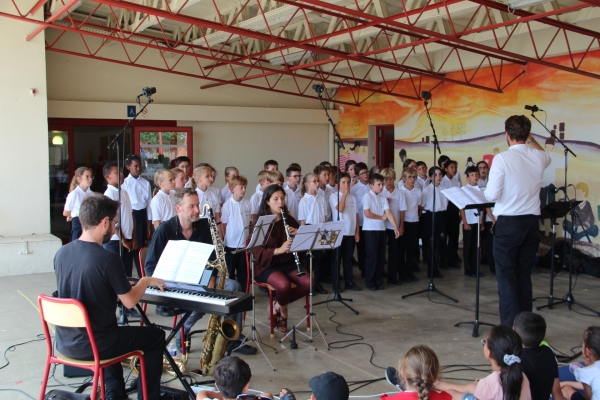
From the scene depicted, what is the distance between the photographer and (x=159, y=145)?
38.5ft

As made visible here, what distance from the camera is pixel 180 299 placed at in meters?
3.56

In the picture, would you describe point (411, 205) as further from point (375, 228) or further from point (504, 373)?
point (504, 373)

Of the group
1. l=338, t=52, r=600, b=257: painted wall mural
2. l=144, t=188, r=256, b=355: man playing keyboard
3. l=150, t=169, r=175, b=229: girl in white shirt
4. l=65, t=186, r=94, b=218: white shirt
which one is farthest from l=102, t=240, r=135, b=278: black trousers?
l=338, t=52, r=600, b=257: painted wall mural

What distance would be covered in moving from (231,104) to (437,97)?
472 centimetres

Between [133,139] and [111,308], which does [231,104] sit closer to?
[133,139]

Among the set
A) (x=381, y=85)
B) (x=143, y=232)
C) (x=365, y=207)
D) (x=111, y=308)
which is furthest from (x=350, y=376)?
(x=381, y=85)

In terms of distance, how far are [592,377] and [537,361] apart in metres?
0.35

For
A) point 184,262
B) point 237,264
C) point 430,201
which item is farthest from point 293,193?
point 184,262

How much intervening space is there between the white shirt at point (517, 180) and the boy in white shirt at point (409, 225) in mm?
2830

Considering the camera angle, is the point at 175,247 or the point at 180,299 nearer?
the point at 180,299

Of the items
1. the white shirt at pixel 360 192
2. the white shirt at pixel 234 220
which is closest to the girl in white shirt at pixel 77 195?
the white shirt at pixel 234 220

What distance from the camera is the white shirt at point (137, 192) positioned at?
24.8ft

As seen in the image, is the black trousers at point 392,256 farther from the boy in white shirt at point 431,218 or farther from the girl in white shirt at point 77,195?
the girl in white shirt at point 77,195

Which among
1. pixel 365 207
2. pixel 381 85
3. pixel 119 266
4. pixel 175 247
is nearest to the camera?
pixel 119 266
